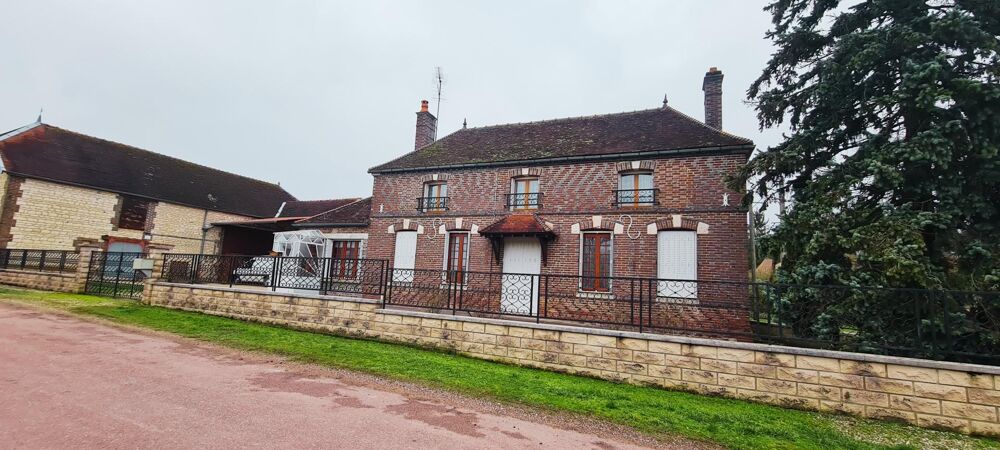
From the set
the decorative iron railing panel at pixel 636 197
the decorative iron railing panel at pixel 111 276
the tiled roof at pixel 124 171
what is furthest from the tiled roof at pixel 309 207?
the decorative iron railing panel at pixel 636 197

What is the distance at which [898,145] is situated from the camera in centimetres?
680

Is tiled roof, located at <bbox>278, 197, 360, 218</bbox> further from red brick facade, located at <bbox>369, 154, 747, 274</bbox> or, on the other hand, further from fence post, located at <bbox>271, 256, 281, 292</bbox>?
fence post, located at <bbox>271, 256, 281, 292</bbox>

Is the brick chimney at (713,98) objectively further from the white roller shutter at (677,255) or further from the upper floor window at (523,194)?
the upper floor window at (523,194)

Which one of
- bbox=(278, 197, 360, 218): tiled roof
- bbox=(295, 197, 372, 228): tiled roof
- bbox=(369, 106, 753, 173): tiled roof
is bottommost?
bbox=(295, 197, 372, 228): tiled roof

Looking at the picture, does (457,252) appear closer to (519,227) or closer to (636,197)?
(519,227)

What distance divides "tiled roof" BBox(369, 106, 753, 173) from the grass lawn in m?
7.36

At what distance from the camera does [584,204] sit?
12.0 meters

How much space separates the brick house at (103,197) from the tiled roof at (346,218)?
9550 millimetres

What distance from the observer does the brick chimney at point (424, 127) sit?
16656 millimetres

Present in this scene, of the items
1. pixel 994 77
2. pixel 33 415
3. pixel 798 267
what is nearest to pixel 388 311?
pixel 33 415

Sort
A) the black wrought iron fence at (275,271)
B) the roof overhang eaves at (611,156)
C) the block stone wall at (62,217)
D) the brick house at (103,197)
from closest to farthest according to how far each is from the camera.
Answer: the black wrought iron fence at (275,271)
the roof overhang eaves at (611,156)
the block stone wall at (62,217)
the brick house at (103,197)

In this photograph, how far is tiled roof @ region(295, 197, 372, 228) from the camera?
1605cm

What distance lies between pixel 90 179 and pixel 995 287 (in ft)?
97.8

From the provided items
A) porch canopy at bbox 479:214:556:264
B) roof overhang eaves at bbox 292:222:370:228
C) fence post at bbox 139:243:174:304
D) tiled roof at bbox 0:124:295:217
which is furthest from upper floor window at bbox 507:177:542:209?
tiled roof at bbox 0:124:295:217
